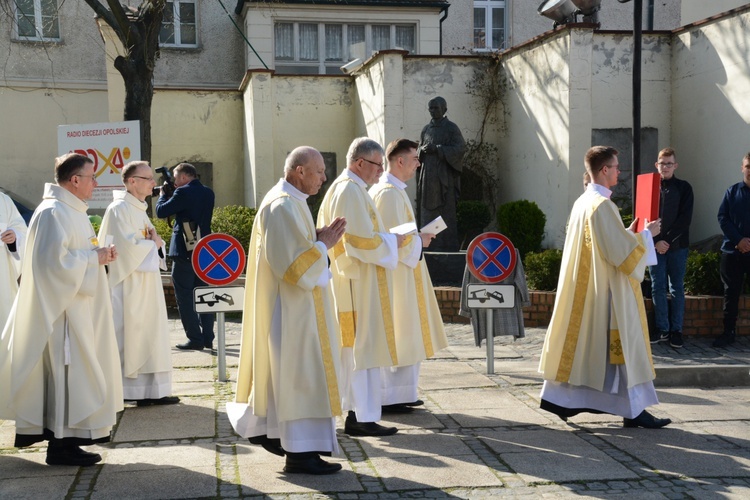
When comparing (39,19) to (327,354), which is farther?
(39,19)

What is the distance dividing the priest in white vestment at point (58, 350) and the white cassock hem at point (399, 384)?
2.10 meters

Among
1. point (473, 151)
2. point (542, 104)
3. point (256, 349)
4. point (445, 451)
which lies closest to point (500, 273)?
point (445, 451)

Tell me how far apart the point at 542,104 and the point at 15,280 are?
9919 millimetres

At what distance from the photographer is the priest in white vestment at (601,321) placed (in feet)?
21.5

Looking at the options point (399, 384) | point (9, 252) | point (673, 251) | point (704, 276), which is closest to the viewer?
point (399, 384)

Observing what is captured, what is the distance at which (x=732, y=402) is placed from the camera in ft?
24.4

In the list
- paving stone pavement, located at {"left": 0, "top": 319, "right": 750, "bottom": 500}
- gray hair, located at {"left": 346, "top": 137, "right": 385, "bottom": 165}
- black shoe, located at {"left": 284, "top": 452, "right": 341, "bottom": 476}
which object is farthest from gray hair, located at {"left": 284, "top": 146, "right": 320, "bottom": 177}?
paving stone pavement, located at {"left": 0, "top": 319, "right": 750, "bottom": 500}

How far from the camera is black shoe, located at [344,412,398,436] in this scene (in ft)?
21.1

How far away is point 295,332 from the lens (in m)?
5.49

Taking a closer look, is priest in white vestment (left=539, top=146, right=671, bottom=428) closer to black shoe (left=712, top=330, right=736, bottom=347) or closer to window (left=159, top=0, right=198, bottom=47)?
black shoe (left=712, top=330, right=736, bottom=347)

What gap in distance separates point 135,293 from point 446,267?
6.45m

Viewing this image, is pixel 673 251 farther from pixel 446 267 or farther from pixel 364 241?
pixel 364 241

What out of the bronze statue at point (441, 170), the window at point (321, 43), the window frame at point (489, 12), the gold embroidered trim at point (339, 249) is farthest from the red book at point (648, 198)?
the window frame at point (489, 12)

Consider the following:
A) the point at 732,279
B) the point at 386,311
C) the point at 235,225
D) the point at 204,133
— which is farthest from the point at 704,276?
the point at 204,133
